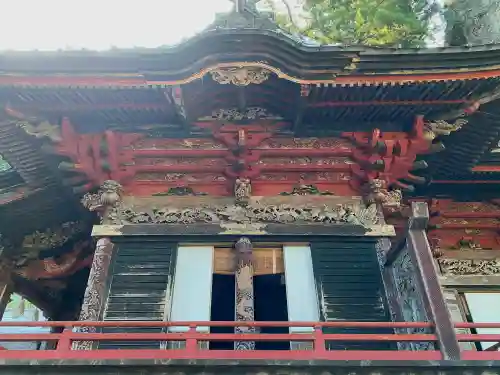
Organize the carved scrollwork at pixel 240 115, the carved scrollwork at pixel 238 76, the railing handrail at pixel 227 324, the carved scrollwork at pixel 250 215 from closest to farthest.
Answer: the railing handrail at pixel 227 324 → the carved scrollwork at pixel 238 76 → the carved scrollwork at pixel 250 215 → the carved scrollwork at pixel 240 115

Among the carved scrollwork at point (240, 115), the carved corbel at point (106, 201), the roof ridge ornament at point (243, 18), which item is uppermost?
the roof ridge ornament at point (243, 18)

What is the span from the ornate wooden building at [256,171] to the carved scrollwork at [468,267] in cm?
2

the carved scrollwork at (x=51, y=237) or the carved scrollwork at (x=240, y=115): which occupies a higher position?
the carved scrollwork at (x=240, y=115)

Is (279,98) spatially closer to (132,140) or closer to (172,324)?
(132,140)

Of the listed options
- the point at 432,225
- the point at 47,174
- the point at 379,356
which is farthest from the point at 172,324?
the point at 432,225

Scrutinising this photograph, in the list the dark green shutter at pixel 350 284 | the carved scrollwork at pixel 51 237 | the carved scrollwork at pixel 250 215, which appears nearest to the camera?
the dark green shutter at pixel 350 284

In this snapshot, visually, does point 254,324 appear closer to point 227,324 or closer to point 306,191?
point 227,324

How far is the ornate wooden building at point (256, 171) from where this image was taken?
8.21 m

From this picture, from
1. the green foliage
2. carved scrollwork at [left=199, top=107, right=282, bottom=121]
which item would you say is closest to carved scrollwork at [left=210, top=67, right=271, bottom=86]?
carved scrollwork at [left=199, top=107, right=282, bottom=121]

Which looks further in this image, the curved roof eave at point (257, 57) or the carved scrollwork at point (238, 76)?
the carved scrollwork at point (238, 76)

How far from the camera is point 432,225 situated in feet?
34.9

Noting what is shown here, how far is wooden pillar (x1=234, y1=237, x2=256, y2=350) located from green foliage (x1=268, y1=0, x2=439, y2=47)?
29.3 feet

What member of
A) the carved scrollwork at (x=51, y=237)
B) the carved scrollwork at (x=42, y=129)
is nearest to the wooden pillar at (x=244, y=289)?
the carved scrollwork at (x=42, y=129)

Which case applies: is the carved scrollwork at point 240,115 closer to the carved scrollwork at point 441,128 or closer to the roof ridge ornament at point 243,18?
the roof ridge ornament at point 243,18
